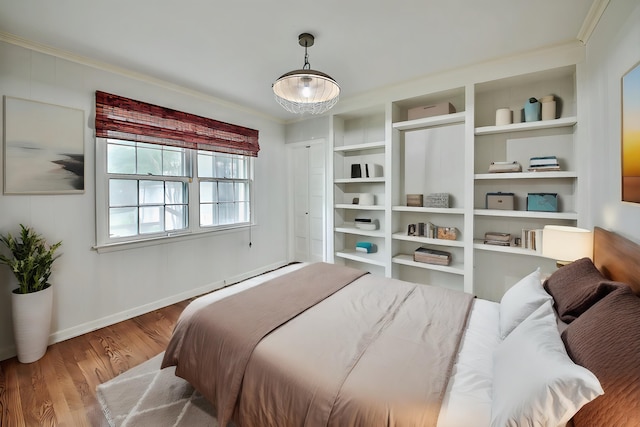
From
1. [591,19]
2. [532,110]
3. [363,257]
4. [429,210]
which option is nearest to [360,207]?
[363,257]

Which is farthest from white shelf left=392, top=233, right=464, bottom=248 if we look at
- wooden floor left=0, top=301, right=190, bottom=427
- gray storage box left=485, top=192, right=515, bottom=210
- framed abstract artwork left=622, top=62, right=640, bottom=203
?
wooden floor left=0, top=301, right=190, bottom=427

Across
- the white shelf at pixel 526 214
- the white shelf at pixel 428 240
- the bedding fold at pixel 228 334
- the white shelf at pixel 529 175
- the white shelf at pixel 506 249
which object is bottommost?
the bedding fold at pixel 228 334

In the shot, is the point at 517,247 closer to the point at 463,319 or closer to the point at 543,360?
the point at 463,319

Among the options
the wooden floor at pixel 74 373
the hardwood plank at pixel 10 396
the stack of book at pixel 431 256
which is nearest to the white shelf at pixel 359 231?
the stack of book at pixel 431 256

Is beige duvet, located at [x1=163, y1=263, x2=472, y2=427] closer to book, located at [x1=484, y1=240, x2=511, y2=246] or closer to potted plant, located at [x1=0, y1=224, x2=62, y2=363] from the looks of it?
book, located at [x1=484, y1=240, x2=511, y2=246]

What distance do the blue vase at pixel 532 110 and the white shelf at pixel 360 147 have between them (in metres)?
1.47

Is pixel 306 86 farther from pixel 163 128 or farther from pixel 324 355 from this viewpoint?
pixel 163 128

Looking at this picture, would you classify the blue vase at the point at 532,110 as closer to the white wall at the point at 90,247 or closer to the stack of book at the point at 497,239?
the stack of book at the point at 497,239

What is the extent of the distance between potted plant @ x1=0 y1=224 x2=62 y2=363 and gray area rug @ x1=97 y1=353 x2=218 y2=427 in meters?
0.81

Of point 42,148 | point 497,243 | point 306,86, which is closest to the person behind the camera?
point 306,86

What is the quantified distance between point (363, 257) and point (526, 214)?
1.89m

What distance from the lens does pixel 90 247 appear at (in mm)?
2602

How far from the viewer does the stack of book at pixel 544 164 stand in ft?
8.46

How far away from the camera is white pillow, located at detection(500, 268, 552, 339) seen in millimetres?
1425
